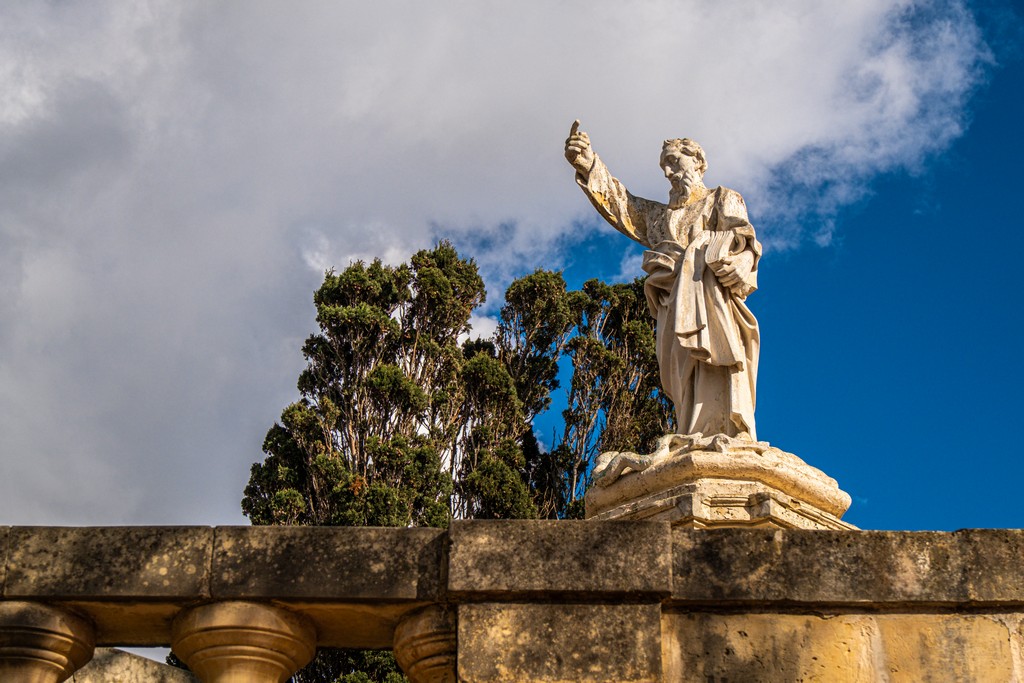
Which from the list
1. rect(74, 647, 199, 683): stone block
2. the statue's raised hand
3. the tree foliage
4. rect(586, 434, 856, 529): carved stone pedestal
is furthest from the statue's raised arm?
the tree foliage

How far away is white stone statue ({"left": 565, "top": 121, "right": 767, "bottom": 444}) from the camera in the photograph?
8.45 meters

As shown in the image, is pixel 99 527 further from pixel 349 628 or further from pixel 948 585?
pixel 948 585

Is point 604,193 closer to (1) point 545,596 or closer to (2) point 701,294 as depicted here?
(2) point 701,294

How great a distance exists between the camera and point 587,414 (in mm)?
22594

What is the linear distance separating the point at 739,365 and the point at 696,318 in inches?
16.2

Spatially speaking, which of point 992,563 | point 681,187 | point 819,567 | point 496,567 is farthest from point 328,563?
point 681,187

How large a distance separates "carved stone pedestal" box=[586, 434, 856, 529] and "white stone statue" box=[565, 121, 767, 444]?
1.66ft

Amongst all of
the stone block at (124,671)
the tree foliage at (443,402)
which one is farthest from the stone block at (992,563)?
the tree foliage at (443,402)

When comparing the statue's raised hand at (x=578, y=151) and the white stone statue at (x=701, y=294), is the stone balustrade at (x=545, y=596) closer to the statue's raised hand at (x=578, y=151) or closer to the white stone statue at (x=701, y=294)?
the white stone statue at (x=701, y=294)

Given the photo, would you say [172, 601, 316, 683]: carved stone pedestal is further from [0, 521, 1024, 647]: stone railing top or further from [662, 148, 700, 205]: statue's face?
[662, 148, 700, 205]: statue's face

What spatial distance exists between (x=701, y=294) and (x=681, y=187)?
0.97 metres

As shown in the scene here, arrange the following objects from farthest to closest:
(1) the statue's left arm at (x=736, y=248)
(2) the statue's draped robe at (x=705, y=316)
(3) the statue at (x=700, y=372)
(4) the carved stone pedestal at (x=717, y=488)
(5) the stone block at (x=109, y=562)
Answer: (1) the statue's left arm at (x=736, y=248)
(2) the statue's draped robe at (x=705, y=316)
(3) the statue at (x=700, y=372)
(4) the carved stone pedestal at (x=717, y=488)
(5) the stone block at (x=109, y=562)

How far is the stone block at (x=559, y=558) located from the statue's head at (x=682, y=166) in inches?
196

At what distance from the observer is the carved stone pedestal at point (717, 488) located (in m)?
7.12
